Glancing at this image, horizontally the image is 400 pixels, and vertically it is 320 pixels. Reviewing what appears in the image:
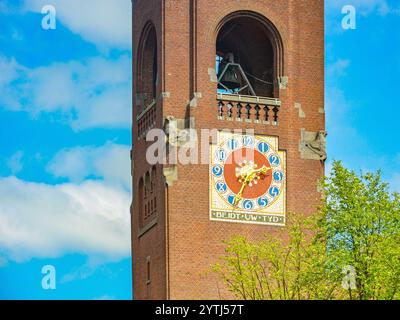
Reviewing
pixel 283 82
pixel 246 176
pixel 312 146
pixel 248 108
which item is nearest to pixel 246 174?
pixel 246 176

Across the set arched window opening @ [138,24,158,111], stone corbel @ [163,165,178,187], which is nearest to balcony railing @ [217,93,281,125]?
stone corbel @ [163,165,178,187]

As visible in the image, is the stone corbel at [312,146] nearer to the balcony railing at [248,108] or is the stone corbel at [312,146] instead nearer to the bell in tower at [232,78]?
the balcony railing at [248,108]

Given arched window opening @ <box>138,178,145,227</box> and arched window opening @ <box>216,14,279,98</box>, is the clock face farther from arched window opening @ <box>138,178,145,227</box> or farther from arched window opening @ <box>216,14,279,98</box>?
arched window opening @ <box>138,178,145,227</box>

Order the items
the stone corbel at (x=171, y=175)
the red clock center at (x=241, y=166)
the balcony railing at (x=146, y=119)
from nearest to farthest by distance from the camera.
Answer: the stone corbel at (x=171, y=175), the red clock center at (x=241, y=166), the balcony railing at (x=146, y=119)

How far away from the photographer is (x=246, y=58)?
6291 cm

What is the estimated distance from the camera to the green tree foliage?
148ft

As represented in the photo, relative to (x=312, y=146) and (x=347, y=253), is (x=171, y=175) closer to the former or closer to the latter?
(x=312, y=146)

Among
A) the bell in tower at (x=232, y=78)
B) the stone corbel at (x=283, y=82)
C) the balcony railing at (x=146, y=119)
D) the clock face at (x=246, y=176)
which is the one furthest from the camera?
the bell in tower at (x=232, y=78)

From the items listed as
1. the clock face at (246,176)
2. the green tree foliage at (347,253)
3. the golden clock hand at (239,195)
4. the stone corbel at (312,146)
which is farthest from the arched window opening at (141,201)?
the green tree foliage at (347,253)

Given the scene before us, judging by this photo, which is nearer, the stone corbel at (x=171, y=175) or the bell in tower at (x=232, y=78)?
the stone corbel at (x=171, y=175)

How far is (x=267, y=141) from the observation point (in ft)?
195

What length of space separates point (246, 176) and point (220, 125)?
7.05 ft

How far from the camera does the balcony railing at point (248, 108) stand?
59.1 m
